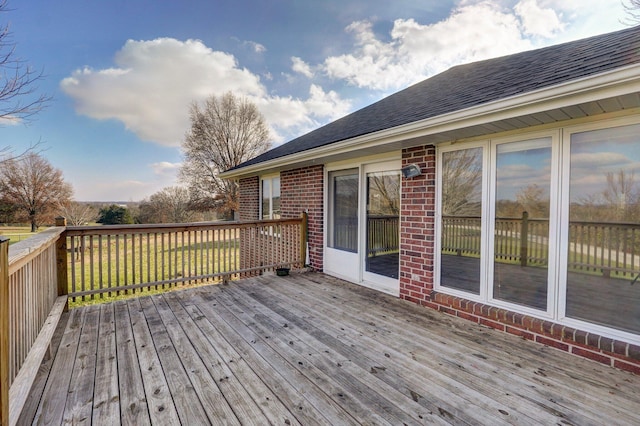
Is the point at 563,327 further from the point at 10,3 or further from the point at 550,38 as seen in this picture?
the point at 10,3

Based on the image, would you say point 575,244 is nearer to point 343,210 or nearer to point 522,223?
point 522,223

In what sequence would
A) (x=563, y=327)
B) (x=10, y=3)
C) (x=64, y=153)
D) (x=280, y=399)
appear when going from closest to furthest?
(x=280, y=399) < (x=563, y=327) < (x=10, y=3) < (x=64, y=153)

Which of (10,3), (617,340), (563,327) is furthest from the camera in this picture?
(10,3)

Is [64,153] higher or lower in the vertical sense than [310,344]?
higher

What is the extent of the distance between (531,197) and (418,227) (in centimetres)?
128

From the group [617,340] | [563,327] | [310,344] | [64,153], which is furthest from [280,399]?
[64,153]

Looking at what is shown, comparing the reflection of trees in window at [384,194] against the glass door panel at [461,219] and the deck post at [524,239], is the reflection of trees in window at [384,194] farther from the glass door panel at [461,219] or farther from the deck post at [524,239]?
the deck post at [524,239]

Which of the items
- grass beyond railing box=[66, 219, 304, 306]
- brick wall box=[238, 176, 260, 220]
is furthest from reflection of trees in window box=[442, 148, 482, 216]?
brick wall box=[238, 176, 260, 220]

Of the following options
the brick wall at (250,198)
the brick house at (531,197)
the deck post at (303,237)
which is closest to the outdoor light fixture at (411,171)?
the brick house at (531,197)

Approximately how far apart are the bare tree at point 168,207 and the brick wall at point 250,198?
42.1 ft

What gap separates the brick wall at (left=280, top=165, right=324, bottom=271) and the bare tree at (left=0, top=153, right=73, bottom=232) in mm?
17496

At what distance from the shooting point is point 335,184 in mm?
5152

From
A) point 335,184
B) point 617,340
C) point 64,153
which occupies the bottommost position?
point 617,340

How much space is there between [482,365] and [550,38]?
702cm
